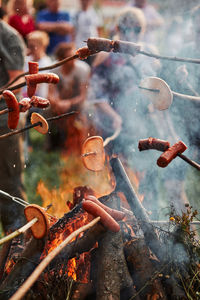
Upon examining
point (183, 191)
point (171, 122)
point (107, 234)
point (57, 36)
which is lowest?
point (183, 191)

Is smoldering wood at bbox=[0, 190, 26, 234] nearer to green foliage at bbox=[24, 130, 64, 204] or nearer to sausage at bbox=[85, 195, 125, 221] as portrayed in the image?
→ green foliage at bbox=[24, 130, 64, 204]

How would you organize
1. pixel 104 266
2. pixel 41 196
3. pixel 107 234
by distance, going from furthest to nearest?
pixel 41 196 → pixel 107 234 → pixel 104 266

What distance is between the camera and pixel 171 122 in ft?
13.8

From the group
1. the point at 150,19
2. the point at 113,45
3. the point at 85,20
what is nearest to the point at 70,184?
the point at 113,45

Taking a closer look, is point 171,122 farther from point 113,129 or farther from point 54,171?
point 54,171

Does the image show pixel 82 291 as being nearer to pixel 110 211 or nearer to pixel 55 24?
pixel 110 211

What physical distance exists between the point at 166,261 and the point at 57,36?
17.7 ft

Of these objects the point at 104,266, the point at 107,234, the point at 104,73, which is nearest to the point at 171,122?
the point at 104,73

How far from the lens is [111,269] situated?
2680 millimetres

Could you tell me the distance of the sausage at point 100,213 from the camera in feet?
9.02

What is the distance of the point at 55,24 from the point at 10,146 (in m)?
3.62

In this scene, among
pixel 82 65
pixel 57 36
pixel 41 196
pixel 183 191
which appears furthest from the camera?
pixel 57 36

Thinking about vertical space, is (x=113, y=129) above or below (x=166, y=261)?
above

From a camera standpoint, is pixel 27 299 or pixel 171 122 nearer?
pixel 27 299
